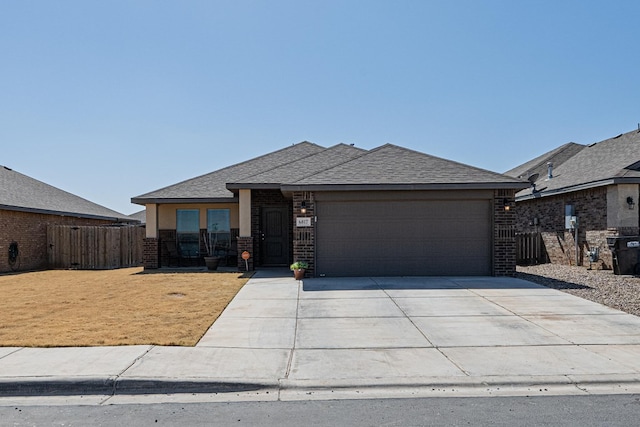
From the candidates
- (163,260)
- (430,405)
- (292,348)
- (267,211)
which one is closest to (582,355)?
(430,405)

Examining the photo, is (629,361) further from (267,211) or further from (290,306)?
(267,211)

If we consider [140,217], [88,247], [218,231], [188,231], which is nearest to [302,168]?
[218,231]

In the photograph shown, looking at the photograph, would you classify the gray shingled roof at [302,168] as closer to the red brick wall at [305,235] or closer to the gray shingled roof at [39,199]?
the red brick wall at [305,235]

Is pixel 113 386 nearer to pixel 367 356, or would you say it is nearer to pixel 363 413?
pixel 363 413

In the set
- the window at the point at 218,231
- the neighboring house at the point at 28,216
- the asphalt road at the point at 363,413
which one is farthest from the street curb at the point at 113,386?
the neighboring house at the point at 28,216

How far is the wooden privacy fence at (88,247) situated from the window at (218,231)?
4633mm

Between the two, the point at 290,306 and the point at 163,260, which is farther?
the point at 163,260

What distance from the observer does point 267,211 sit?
1619cm

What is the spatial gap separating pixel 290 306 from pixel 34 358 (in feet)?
14.9

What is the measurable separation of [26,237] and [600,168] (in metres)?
21.6

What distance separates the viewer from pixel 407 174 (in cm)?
1307

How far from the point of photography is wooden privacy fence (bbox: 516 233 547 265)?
1781 centimetres

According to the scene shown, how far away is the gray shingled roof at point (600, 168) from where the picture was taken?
14436mm

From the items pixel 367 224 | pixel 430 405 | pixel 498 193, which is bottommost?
pixel 430 405
